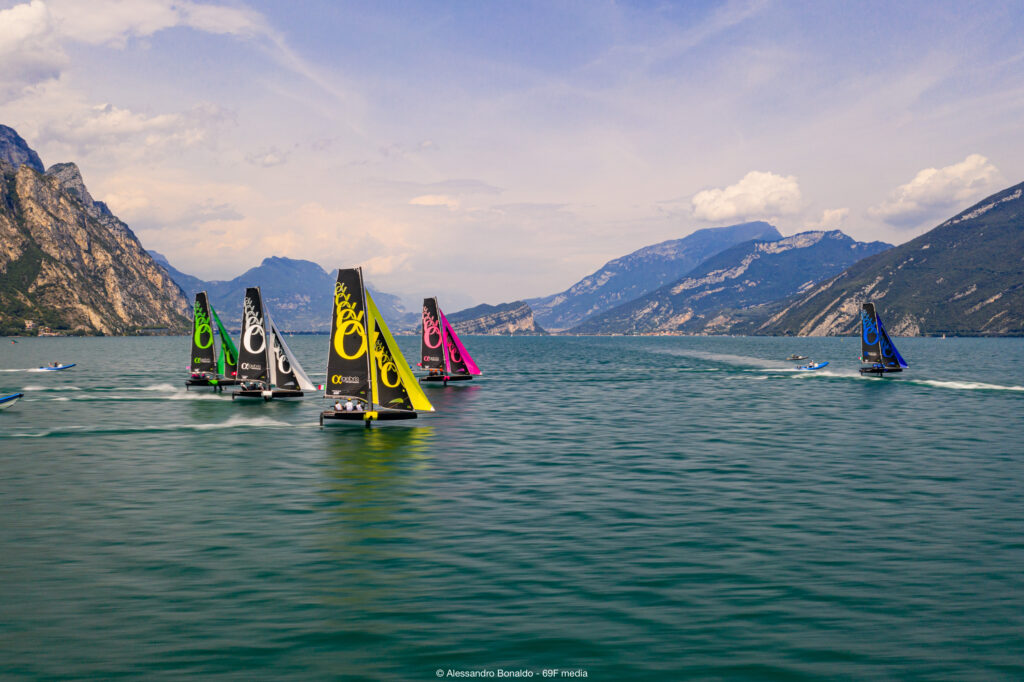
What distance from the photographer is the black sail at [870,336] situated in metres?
115

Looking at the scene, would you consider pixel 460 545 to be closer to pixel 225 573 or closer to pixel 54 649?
pixel 225 573

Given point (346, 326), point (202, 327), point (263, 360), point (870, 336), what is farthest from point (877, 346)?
point (202, 327)

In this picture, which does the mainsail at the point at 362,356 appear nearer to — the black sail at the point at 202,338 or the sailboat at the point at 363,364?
the sailboat at the point at 363,364

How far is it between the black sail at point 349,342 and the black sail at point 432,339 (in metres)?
45.3

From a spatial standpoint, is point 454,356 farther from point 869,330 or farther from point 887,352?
point 887,352

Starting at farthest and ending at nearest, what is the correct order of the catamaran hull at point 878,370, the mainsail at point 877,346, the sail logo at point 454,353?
1. the catamaran hull at point 878,370
2. the mainsail at point 877,346
3. the sail logo at point 454,353

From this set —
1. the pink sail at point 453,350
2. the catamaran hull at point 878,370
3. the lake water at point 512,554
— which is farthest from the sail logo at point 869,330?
the pink sail at point 453,350

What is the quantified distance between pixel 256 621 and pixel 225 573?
182 inches

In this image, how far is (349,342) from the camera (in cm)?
5456

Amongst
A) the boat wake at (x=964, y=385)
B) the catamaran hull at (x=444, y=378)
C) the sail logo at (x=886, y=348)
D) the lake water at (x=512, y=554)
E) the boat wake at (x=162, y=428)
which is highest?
the sail logo at (x=886, y=348)

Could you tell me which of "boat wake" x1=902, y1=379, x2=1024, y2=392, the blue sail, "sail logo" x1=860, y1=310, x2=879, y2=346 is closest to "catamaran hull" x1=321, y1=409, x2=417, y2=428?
"boat wake" x1=902, y1=379, x2=1024, y2=392

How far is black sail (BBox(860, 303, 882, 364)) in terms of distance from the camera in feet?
376

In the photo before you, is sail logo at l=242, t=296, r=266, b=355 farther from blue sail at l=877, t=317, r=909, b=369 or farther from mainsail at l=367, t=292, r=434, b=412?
blue sail at l=877, t=317, r=909, b=369

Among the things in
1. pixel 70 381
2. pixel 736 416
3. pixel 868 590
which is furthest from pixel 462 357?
pixel 868 590
